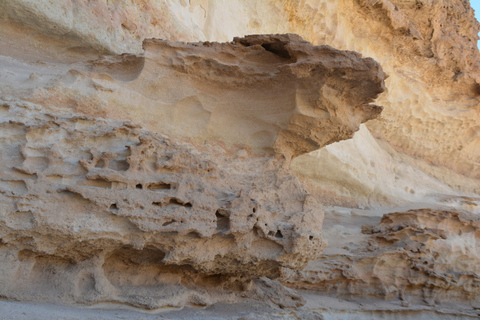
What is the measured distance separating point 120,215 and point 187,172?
579 mm

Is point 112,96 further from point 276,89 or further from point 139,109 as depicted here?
point 276,89

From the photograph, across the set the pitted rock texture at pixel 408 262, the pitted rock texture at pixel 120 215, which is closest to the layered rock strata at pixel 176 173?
the pitted rock texture at pixel 120 215

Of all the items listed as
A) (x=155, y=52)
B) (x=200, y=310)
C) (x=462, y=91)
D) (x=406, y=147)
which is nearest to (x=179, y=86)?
(x=155, y=52)

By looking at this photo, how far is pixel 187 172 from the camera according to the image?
111 inches

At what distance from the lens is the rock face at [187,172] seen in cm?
246

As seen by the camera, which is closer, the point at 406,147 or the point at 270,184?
the point at 270,184

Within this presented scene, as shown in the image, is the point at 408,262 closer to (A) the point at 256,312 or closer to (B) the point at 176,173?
(A) the point at 256,312

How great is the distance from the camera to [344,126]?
3.51 metres

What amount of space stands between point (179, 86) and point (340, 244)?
3.22 metres

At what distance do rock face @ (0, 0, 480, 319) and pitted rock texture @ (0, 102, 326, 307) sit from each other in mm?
10

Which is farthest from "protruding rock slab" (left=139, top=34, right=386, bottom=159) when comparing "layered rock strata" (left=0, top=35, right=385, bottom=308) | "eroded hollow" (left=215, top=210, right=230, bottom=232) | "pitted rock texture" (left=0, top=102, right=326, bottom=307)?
"eroded hollow" (left=215, top=210, right=230, bottom=232)

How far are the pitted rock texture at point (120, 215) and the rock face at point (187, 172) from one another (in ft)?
0.03

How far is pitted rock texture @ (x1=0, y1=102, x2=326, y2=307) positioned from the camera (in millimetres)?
2346

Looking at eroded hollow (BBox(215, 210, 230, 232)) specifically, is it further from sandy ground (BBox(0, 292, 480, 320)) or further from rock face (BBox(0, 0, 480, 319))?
sandy ground (BBox(0, 292, 480, 320))
